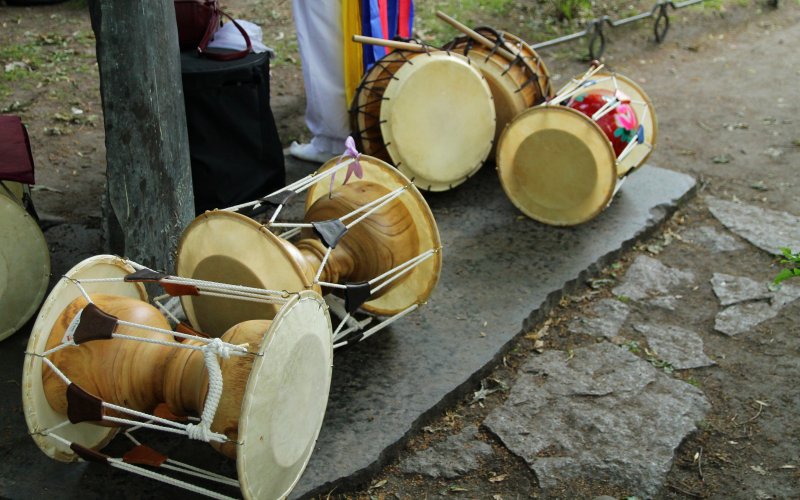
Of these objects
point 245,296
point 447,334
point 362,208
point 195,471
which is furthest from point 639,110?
point 195,471

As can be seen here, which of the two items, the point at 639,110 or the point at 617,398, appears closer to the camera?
the point at 617,398

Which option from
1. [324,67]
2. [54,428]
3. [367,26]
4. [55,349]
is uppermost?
[367,26]

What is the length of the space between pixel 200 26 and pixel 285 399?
235 centimetres

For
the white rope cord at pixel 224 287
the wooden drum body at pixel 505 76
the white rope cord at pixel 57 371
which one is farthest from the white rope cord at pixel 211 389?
the wooden drum body at pixel 505 76

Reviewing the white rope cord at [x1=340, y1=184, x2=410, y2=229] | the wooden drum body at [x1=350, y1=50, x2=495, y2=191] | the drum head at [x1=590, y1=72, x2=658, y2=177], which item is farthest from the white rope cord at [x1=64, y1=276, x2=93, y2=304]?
the drum head at [x1=590, y1=72, x2=658, y2=177]

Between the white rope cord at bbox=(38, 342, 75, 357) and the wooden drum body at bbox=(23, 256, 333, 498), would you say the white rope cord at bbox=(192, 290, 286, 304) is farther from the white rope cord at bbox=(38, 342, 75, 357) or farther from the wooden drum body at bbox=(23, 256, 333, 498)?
the white rope cord at bbox=(38, 342, 75, 357)

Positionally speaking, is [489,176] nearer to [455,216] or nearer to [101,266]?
[455,216]

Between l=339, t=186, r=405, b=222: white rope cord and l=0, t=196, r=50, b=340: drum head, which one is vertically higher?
l=339, t=186, r=405, b=222: white rope cord

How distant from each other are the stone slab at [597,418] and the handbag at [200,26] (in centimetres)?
200

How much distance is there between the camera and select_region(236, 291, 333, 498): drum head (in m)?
2.13

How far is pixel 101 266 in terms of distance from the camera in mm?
2535

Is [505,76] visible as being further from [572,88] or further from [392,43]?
[392,43]

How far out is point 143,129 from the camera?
2.99 meters

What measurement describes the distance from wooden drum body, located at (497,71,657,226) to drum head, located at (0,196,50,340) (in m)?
2.09
